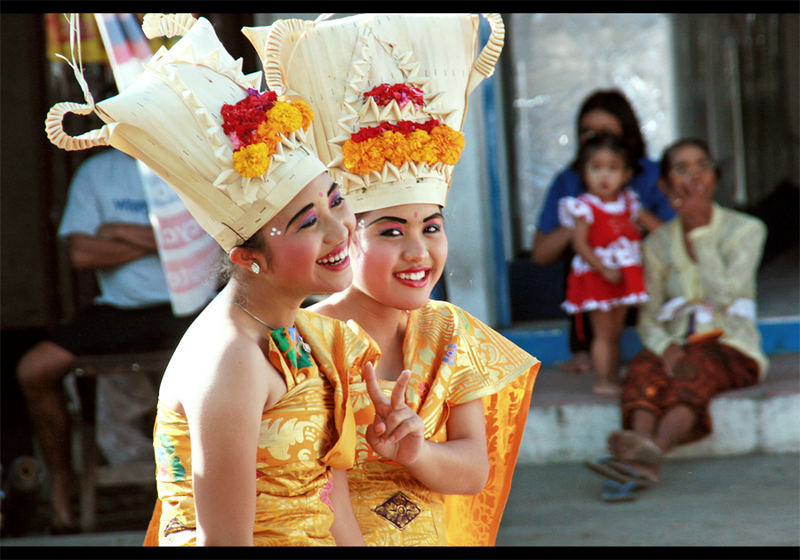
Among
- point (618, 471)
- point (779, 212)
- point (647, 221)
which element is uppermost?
point (647, 221)

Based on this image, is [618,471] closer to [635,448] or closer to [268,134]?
[635,448]

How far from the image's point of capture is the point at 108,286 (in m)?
4.64

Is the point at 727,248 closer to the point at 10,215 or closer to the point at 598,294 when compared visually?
the point at 598,294

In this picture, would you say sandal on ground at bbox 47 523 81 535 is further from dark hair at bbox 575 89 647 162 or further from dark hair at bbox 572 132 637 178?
dark hair at bbox 575 89 647 162

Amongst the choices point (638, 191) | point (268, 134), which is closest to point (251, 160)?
point (268, 134)

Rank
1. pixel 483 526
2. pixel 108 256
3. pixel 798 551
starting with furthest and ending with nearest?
pixel 108 256
pixel 798 551
pixel 483 526

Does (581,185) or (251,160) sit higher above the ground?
(251,160)

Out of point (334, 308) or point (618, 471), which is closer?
point (334, 308)

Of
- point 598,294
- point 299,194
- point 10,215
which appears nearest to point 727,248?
point 598,294

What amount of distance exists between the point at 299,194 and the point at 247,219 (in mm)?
112

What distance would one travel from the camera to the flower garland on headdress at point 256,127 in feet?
6.35

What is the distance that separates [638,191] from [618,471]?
4.79 ft

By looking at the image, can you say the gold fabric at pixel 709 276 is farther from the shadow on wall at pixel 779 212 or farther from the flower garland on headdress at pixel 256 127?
the flower garland on headdress at pixel 256 127

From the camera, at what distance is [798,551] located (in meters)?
3.72
